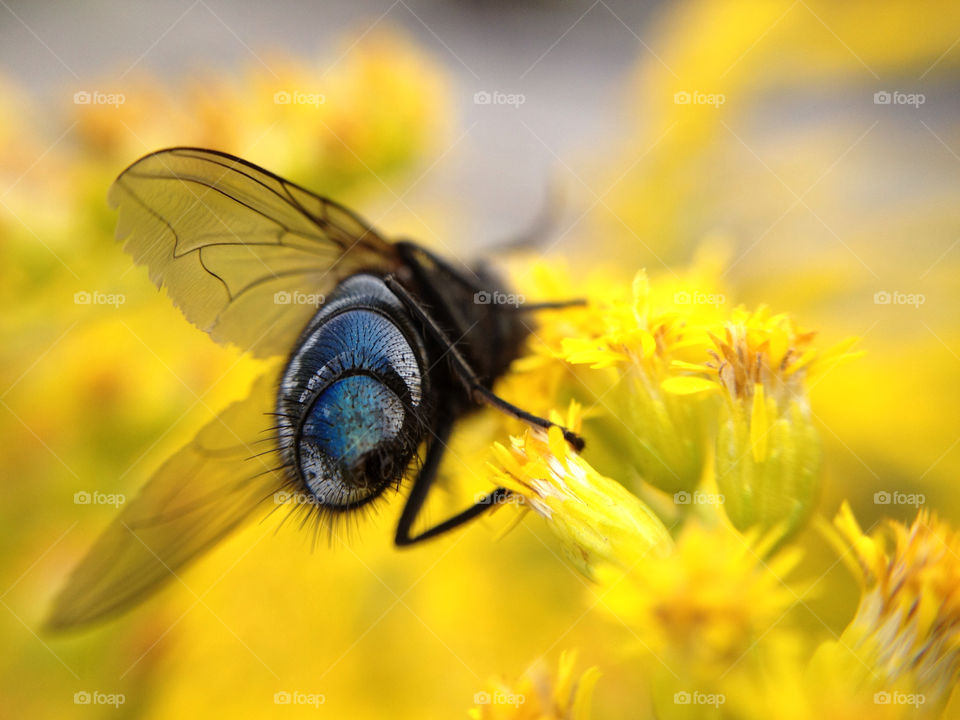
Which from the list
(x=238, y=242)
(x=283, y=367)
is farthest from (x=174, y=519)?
(x=238, y=242)

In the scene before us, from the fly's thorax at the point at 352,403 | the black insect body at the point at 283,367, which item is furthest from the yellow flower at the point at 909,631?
the fly's thorax at the point at 352,403

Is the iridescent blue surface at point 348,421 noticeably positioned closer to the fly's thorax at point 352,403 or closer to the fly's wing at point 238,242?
the fly's thorax at point 352,403

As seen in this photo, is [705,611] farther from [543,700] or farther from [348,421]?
[348,421]

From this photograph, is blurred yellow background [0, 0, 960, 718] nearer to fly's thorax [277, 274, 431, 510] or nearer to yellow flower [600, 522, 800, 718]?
fly's thorax [277, 274, 431, 510]

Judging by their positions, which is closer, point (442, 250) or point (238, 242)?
point (238, 242)

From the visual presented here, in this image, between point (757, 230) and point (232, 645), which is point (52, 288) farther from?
point (757, 230)

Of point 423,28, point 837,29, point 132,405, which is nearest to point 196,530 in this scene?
point 132,405
